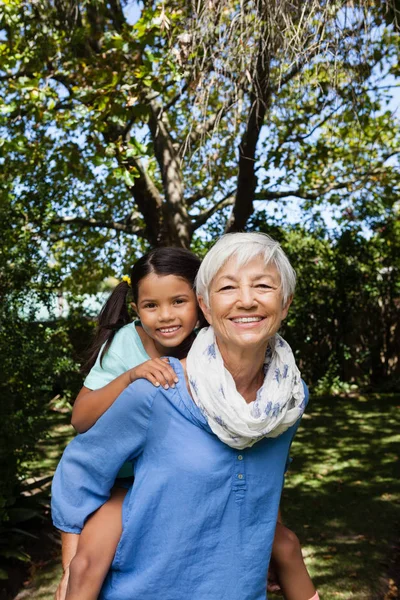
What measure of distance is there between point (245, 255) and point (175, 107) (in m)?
9.46

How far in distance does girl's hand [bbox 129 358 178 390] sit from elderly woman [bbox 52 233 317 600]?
0.7 inches

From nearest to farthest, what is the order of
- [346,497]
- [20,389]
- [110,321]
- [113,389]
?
[113,389] < [110,321] < [20,389] < [346,497]

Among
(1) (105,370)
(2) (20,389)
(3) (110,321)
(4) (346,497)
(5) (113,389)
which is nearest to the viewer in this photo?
(5) (113,389)

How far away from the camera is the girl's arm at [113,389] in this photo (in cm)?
176

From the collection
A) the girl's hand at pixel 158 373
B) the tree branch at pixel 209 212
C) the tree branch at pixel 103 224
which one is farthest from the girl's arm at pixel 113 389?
the tree branch at pixel 103 224

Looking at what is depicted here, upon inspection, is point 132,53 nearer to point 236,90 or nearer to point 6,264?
point 6,264

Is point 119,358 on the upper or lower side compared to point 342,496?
upper

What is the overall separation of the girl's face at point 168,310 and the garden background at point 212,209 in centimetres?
142

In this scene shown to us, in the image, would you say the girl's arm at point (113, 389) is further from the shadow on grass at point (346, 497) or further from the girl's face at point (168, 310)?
the shadow on grass at point (346, 497)

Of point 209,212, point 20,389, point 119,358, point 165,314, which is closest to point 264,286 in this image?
point 165,314

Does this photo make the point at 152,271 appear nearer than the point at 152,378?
No

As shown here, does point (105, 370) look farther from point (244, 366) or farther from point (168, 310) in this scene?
point (244, 366)

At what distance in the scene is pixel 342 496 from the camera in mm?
6445

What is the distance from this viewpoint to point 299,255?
11812mm
